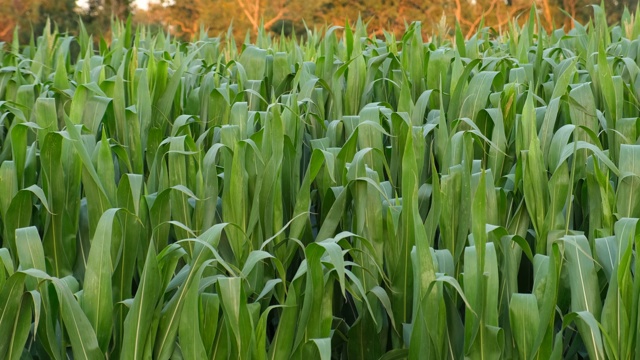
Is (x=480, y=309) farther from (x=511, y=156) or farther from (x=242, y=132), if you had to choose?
(x=242, y=132)

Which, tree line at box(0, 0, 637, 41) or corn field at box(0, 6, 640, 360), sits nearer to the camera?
corn field at box(0, 6, 640, 360)

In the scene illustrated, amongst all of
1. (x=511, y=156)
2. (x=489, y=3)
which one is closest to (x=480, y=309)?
(x=511, y=156)

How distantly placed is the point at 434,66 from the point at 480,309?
3.47ft

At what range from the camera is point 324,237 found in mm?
1311

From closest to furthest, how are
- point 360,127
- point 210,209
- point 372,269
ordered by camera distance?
1. point 372,269
2. point 210,209
3. point 360,127

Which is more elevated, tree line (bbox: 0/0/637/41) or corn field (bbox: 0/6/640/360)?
tree line (bbox: 0/0/637/41)

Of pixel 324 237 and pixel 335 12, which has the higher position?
pixel 335 12

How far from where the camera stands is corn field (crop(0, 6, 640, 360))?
1108mm

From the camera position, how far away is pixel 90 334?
1.11 meters

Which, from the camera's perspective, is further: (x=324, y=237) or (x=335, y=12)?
(x=335, y=12)

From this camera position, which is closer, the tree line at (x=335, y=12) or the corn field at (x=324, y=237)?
the corn field at (x=324, y=237)

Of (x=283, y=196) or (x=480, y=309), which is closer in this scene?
(x=480, y=309)

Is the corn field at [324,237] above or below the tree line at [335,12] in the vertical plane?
below

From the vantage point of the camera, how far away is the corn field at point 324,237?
3.64ft
